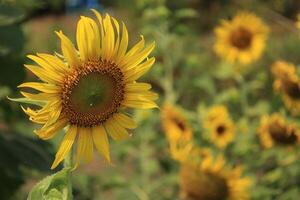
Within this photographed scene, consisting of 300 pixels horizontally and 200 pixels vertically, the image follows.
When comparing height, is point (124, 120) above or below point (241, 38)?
above

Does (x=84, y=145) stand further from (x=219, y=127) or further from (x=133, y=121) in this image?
(x=219, y=127)

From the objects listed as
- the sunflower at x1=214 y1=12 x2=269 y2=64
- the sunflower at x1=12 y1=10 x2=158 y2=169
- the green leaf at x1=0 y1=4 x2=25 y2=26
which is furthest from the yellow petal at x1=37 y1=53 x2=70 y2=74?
the sunflower at x1=214 y1=12 x2=269 y2=64

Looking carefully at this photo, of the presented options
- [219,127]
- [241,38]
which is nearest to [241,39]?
[241,38]

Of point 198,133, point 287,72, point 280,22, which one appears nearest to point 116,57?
point 287,72

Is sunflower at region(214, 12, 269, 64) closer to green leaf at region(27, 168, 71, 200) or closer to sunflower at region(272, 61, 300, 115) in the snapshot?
sunflower at region(272, 61, 300, 115)

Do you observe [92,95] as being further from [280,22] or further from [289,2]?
[289,2]

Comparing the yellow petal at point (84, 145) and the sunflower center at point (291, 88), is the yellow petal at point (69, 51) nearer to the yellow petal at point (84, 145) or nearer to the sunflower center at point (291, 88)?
the yellow petal at point (84, 145)
